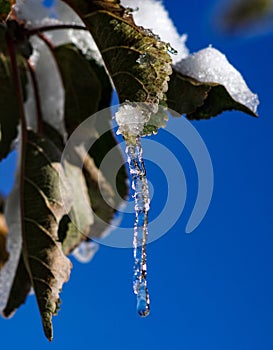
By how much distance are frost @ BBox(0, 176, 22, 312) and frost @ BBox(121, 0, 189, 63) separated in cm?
25

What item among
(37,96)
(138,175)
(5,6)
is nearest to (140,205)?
(138,175)

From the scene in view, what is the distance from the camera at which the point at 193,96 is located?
68 centimetres

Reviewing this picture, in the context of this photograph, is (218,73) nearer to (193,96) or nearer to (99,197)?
(193,96)

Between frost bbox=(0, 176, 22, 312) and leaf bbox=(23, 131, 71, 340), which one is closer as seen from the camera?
leaf bbox=(23, 131, 71, 340)

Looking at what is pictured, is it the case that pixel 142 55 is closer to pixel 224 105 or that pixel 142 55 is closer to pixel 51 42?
pixel 224 105

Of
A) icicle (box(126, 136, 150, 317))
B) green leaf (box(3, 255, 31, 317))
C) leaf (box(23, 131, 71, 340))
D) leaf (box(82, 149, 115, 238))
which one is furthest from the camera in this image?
leaf (box(82, 149, 115, 238))

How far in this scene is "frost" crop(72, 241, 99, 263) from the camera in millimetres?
977

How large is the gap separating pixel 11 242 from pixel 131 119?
0.36 metres

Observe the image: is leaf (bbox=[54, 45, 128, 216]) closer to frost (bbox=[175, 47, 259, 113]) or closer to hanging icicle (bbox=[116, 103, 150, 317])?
frost (bbox=[175, 47, 259, 113])

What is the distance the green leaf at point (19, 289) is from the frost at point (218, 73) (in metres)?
0.31

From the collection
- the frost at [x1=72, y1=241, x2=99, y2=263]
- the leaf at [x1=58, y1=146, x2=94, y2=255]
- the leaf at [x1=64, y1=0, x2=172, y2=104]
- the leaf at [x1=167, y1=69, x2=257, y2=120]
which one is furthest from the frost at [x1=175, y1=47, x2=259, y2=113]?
the frost at [x1=72, y1=241, x2=99, y2=263]

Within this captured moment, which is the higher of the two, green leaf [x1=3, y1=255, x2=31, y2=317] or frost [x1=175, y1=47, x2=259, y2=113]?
frost [x1=175, y1=47, x2=259, y2=113]

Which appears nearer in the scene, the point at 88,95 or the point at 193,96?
the point at 193,96

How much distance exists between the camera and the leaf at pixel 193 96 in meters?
0.68
